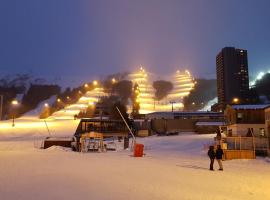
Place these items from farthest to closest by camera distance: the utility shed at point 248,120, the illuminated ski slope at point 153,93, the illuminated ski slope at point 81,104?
1. the illuminated ski slope at point 153,93
2. the illuminated ski slope at point 81,104
3. the utility shed at point 248,120

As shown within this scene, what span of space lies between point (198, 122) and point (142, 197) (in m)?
59.3

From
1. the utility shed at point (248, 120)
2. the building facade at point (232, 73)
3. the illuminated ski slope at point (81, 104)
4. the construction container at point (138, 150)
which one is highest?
the building facade at point (232, 73)

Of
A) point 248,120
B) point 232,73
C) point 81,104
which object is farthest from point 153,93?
point 248,120

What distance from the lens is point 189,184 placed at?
13.4m

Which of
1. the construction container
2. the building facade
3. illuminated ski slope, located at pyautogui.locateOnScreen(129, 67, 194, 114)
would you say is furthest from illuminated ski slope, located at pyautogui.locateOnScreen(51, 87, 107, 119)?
the construction container

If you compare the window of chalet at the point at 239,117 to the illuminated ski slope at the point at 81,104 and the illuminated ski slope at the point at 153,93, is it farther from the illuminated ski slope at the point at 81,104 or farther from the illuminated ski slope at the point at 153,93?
the illuminated ski slope at the point at 153,93

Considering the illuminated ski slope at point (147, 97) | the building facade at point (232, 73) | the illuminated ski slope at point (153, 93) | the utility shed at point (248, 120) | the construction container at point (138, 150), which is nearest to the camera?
the construction container at point (138, 150)

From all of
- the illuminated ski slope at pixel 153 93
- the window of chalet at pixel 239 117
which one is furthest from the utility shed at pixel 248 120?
the illuminated ski slope at pixel 153 93

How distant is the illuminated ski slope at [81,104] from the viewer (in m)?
95.8

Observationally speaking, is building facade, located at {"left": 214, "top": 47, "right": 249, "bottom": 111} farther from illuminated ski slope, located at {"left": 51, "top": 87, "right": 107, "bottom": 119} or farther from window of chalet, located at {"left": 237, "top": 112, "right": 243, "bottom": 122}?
window of chalet, located at {"left": 237, "top": 112, "right": 243, "bottom": 122}

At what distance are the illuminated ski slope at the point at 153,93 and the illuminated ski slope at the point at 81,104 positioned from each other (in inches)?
700

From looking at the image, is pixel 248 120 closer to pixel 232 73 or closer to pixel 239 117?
pixel 239 117

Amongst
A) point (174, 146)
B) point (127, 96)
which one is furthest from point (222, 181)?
point (127, 96)

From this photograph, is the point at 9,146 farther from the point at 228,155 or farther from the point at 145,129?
the point at 145,129
